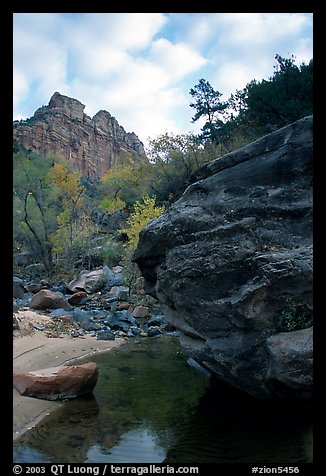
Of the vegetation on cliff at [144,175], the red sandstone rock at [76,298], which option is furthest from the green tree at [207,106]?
the red sandstone rock at [76,298]

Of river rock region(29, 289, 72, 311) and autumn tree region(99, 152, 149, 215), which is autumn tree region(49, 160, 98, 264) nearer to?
autumn tree region(99, 152, 149, 215)

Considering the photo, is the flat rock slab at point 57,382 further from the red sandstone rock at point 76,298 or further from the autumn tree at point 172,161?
the autumn tree at point 172,161

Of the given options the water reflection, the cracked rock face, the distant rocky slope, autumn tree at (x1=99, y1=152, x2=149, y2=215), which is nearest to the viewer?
the water reflection

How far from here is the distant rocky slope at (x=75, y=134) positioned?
259 feet

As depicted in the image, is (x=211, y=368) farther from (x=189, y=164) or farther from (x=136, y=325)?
(x=189, y=164)

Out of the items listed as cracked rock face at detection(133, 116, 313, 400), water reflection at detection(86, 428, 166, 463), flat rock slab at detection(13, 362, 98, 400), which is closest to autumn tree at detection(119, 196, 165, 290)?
cracked rock face at detection(133, 116, 313, 400)

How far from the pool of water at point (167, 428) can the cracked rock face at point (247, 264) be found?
0.74 m

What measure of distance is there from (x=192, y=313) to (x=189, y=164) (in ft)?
88.0

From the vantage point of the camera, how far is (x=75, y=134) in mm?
88938

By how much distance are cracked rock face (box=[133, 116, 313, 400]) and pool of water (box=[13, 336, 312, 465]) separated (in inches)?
29.1

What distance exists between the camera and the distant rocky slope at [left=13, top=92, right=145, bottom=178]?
78.9 metres

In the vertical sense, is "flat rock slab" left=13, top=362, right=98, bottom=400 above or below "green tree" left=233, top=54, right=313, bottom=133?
below

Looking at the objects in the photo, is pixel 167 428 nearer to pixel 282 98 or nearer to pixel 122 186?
pixel 282 98
